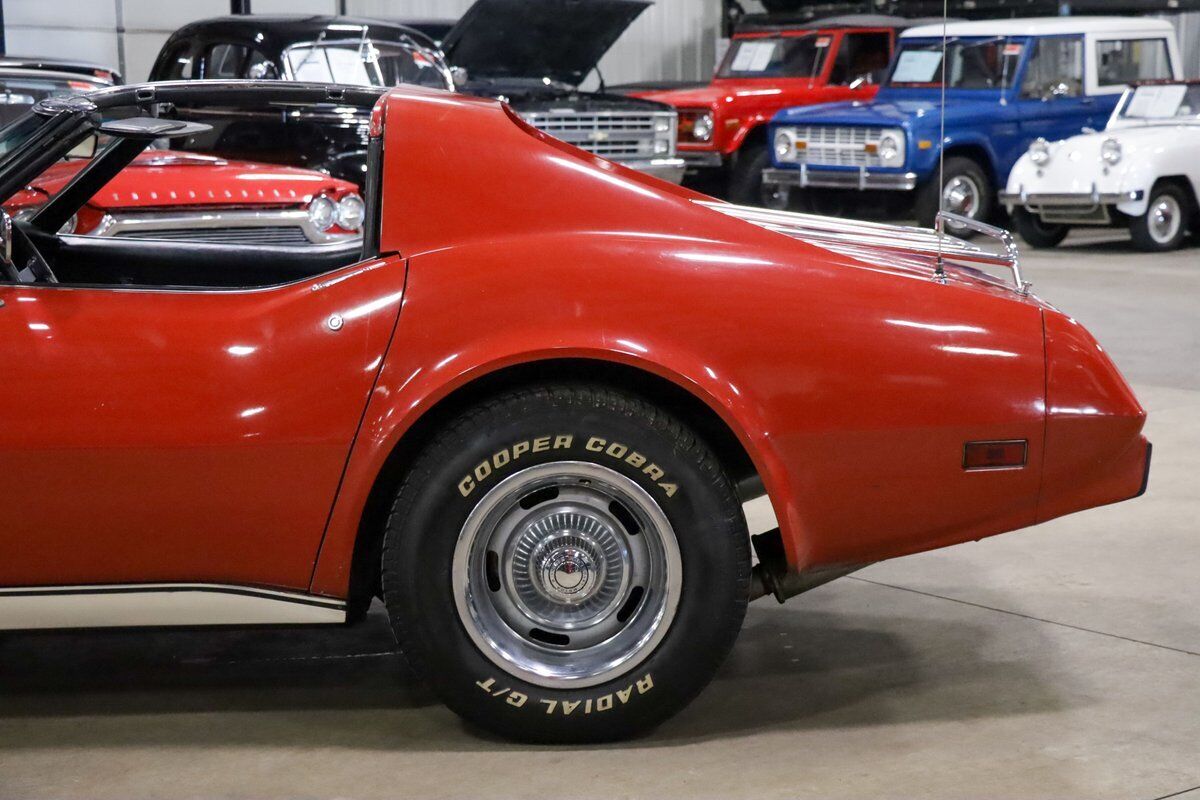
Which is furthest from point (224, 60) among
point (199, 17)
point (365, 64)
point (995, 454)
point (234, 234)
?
point (199, 17)

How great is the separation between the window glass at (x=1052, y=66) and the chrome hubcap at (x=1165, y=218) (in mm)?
1769

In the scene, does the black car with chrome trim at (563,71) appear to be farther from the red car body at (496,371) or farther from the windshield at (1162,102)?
the red car body at (496,371)

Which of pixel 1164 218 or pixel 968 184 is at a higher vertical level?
pixel 968 184

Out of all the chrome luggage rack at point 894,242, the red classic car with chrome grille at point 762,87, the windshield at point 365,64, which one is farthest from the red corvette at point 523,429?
the red classic car with chrome grille at point 762,87

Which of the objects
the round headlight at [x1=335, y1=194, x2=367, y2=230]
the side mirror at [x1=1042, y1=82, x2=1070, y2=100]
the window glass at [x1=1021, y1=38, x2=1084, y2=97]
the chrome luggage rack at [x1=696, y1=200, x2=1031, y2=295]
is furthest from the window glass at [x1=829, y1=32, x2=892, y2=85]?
the chrome luggage rack at [x1=696, y1=200, x2=1031, y2=295]

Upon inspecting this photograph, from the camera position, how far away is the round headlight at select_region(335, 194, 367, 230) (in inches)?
276

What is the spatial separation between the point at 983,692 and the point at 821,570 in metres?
0.57

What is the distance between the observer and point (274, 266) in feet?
12.8

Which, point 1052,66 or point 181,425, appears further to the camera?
point 1052,66

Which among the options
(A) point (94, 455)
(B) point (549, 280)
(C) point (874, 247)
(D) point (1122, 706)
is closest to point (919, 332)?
(C) point (874, 247)

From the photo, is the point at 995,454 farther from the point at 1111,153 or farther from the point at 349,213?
the point at 1111,153

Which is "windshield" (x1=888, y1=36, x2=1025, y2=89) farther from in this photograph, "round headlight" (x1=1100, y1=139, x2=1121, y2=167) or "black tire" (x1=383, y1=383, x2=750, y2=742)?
"black tire" (x1=383, y1=383, x2=750, y2=742)

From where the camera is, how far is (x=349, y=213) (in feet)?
23.1

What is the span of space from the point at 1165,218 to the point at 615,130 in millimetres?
4655
